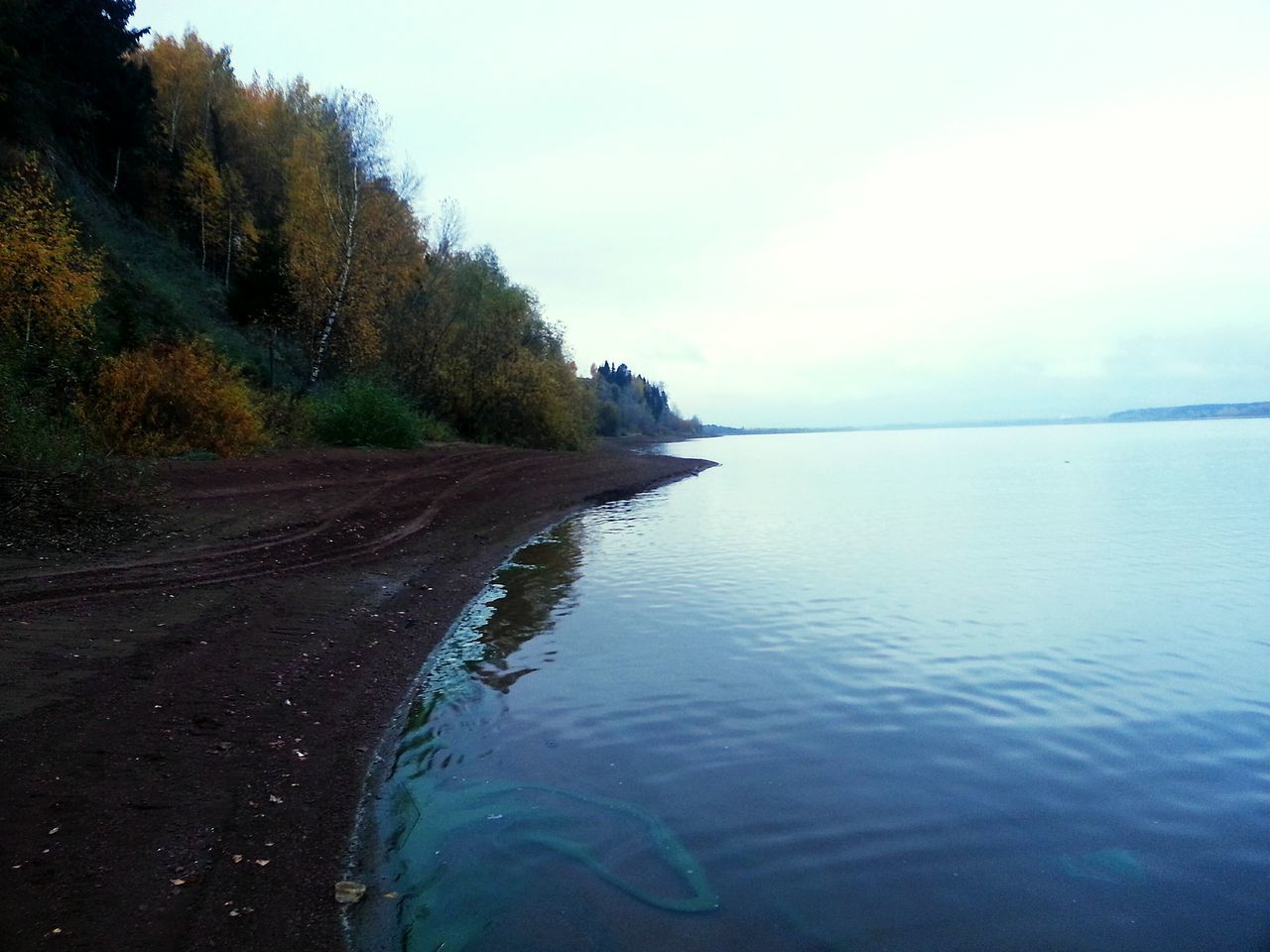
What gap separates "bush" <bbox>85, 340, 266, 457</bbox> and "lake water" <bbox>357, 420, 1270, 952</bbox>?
31.8 feet

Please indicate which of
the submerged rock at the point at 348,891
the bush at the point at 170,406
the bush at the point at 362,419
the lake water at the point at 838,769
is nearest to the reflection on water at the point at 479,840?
the lake water at the point at 838,769

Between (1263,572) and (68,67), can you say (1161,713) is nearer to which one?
(1263,572)

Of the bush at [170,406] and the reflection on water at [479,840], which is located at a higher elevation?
the bush at [170,406]

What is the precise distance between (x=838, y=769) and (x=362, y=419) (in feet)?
79.0

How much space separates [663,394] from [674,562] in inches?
6540

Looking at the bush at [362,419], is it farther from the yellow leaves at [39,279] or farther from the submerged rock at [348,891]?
the submerged rock at [348,891]

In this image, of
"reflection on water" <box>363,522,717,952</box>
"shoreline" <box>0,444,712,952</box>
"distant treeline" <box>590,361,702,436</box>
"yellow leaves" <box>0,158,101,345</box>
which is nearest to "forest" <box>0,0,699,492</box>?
"yellow leaves" <box>0,158,101,345</box>

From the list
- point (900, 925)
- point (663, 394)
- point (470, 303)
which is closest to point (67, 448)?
point (900, 925)

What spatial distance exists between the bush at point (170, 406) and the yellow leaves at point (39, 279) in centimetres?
130

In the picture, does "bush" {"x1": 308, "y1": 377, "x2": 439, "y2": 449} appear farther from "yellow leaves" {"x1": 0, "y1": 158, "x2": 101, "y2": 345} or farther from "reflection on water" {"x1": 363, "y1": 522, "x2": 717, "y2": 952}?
"reflection on water" {"x1": 363, "y1": 522, "x2": 717, "y2": 952}

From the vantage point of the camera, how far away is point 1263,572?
15438mm

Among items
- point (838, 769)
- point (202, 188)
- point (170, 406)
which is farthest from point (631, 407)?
point (838, 769)

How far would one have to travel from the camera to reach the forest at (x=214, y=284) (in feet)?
58.6

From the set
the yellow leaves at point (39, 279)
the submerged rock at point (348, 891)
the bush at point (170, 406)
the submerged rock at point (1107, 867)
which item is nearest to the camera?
the submerged rock at point (348, 891)
